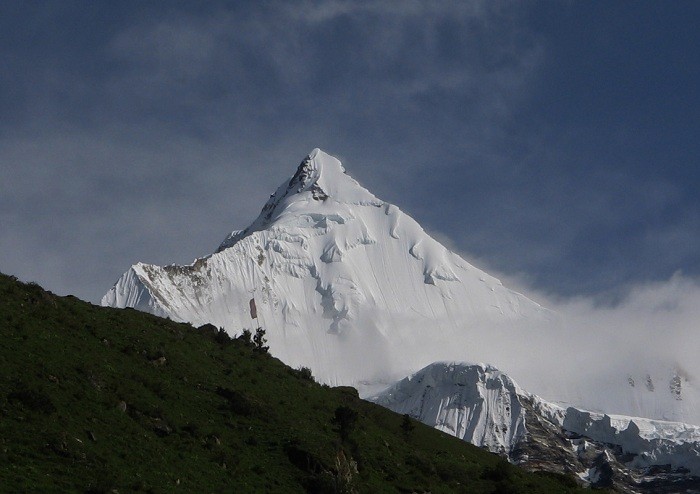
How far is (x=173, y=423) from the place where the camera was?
56844 millimetres

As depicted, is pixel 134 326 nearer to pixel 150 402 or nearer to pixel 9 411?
pixel 150 402

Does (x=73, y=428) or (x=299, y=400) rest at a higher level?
(x=299, y=400)

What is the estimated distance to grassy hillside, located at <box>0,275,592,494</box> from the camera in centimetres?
4731

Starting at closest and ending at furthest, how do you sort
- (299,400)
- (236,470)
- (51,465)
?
(51,465)
(236,470)
(299,400)

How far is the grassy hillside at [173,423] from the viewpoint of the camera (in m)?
47.3

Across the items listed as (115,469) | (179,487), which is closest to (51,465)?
(115,469)

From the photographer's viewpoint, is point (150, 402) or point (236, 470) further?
point (150, 402)

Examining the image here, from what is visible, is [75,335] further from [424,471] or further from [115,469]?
[424,471]

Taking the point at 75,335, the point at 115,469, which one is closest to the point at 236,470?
the point at 115,469

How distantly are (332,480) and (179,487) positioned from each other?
37.2 feet

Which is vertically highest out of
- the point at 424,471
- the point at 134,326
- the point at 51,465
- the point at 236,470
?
the point at 134,326

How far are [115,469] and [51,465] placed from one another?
11.1 feet

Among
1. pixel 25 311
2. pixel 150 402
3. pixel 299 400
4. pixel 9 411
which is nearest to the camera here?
pixel 9 411

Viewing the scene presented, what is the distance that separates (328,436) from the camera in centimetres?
6712
